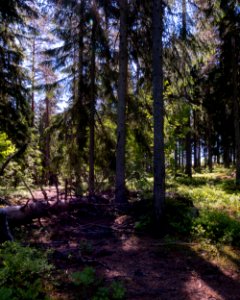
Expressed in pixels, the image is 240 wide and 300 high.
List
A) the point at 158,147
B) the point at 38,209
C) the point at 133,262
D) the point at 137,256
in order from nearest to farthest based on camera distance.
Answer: the point at 133,262
the point at 137,256
the point at 158,147
the point at 38,209

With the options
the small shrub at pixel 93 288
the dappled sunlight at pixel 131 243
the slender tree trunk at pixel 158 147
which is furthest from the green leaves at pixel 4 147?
the small shrub at pixel 93 288

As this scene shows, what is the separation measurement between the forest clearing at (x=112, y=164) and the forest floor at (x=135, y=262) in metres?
0.02

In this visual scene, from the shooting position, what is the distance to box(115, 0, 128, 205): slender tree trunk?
11453 millimetres

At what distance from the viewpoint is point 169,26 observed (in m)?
10.5

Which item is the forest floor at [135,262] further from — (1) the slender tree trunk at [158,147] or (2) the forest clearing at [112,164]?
(1) the slender tree trunk at [158,147]

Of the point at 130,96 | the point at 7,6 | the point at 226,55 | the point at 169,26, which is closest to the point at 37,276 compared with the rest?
the point at 169,26

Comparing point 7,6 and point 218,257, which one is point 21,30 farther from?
point 218,257

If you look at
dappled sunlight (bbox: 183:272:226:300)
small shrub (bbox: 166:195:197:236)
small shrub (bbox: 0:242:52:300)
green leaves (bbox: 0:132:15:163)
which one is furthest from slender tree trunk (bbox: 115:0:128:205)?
small shrub (bbox: 0:242:52:300)

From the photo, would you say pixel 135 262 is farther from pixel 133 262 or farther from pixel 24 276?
pixel 24 276

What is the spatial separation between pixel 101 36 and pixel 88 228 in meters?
6.78

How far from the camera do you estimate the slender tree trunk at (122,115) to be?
37.6 feet

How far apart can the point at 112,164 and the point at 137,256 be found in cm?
764

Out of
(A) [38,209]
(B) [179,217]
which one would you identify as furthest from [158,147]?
(A) [38,209]

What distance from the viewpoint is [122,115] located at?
1159cm
